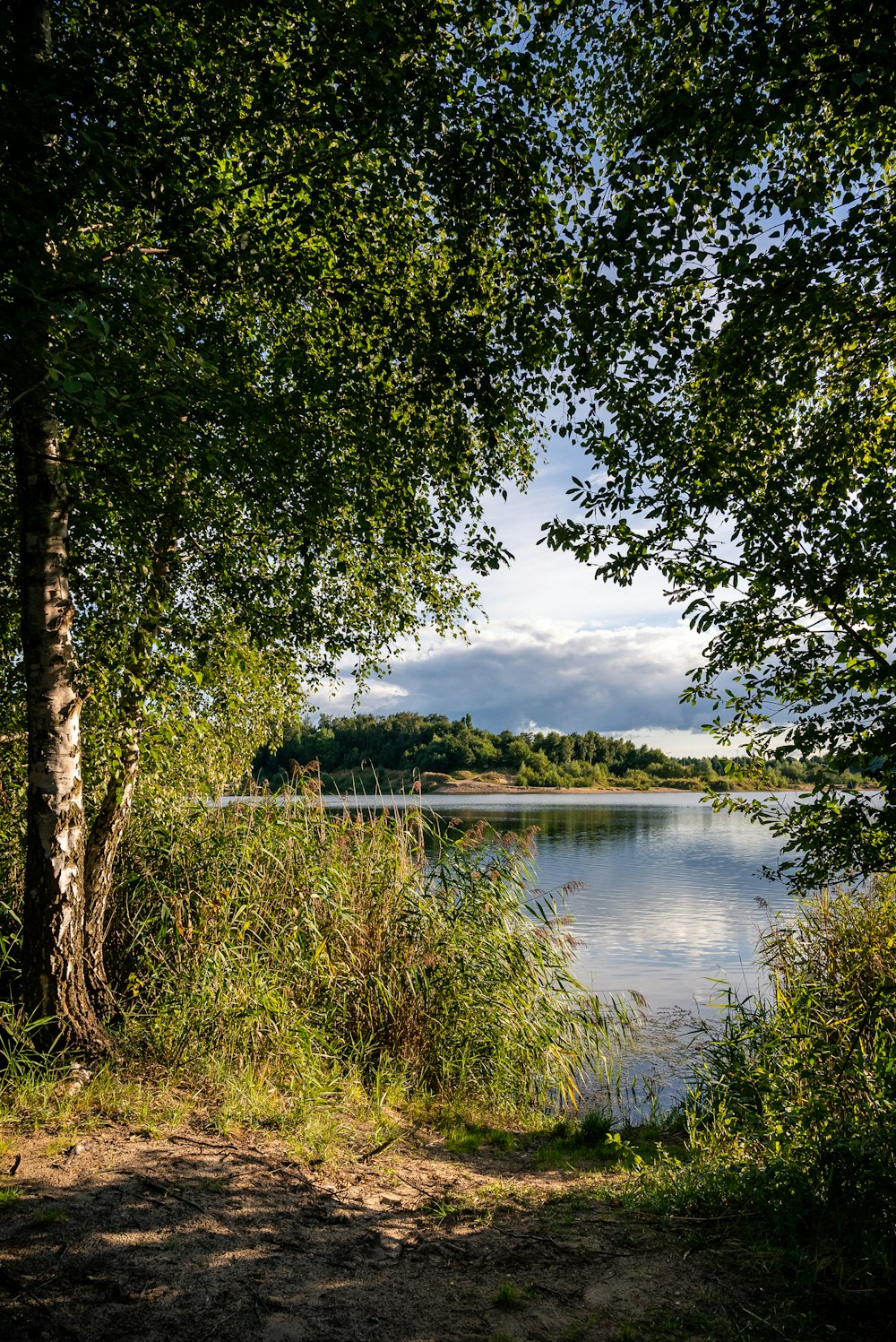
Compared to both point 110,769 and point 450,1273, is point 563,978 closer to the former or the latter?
point 450,1273

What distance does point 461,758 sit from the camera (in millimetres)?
50531

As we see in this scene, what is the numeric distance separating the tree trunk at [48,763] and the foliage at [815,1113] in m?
3.83

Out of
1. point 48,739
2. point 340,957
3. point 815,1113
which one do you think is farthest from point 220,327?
point 815,1113

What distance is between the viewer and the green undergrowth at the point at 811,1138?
11.2 feet

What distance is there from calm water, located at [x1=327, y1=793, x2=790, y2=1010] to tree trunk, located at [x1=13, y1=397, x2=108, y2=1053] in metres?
3.51

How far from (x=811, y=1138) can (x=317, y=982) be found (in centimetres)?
365

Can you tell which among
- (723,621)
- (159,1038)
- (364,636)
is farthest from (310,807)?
(723,621)

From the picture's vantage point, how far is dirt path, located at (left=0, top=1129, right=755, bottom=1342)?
3.09 meters

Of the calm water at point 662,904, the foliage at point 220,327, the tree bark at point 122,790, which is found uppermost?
the foliage at point 220,327

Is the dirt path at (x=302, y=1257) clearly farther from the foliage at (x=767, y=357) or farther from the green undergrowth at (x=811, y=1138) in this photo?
the foliage at (x=767, y=357)

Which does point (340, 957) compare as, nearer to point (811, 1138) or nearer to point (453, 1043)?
point (453, 1043)

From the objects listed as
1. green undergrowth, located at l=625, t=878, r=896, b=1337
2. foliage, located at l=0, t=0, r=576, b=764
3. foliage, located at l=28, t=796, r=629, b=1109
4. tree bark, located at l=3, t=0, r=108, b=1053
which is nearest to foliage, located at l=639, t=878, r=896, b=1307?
green undergrowth, located at l=625, t=878, r=896, b=1337

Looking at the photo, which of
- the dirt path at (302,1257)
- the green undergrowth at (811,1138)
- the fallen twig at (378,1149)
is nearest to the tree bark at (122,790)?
the dirt path at (302,1257)

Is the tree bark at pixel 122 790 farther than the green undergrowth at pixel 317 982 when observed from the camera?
Yes
